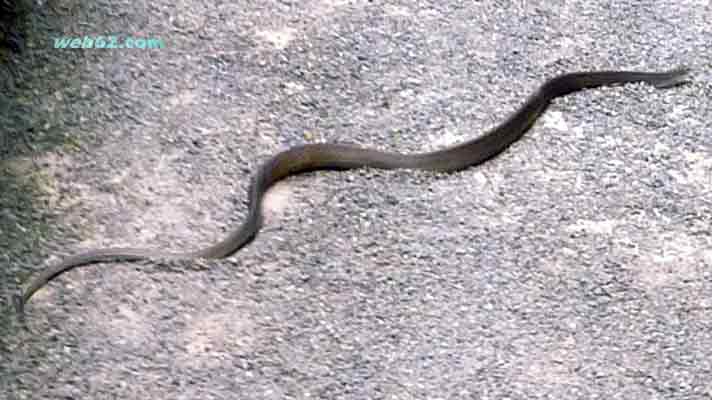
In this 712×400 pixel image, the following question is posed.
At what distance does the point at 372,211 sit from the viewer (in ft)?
14.5

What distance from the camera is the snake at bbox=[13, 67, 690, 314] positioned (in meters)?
3.99

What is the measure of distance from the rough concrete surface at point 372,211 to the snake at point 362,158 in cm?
5

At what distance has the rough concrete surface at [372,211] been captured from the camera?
145 inches

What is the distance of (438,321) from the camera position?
389 cm

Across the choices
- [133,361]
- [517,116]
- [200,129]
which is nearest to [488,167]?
[517,116]

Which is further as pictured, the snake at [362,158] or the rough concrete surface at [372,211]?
the snake at [362,158]

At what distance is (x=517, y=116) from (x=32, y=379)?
105 inches

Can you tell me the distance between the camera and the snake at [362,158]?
399 cm

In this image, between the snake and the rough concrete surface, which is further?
the snake

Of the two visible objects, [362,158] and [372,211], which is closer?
[372,211]

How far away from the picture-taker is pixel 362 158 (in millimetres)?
4676

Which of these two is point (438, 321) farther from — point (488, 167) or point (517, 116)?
point (517, 116)

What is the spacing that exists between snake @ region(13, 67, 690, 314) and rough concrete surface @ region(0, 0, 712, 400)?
0.18 feet

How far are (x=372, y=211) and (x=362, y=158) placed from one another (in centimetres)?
36
